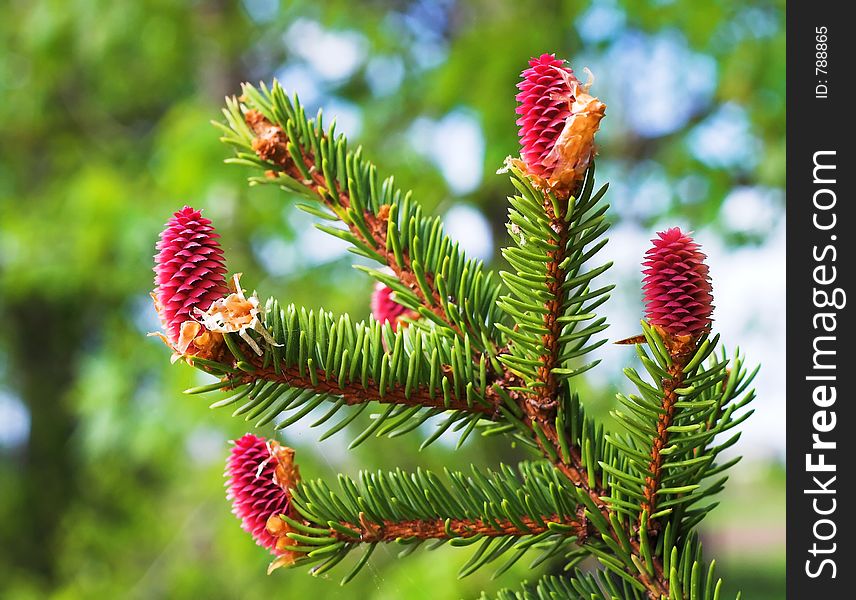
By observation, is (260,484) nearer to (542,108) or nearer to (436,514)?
(436,514)

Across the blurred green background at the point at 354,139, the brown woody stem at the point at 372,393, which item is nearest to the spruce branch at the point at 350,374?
the brown woody stem at the point at 372,393

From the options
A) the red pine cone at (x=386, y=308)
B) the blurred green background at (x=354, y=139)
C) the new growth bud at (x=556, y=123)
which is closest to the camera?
the new growth bud at (x=556, y=123)

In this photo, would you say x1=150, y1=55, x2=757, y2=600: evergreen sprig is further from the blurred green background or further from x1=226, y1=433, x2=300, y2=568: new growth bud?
the blurred green background

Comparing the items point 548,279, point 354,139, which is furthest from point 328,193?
point 354,139

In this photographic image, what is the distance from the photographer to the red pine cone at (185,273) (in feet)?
1.04

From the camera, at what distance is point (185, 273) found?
1.05 feet

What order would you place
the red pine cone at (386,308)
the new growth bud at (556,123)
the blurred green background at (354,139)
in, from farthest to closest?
1. the blurred green background at (354,139)
2. the red pine cone at (386,308)
3. the new growth bud at (556,123)

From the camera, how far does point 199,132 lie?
183 centimetres

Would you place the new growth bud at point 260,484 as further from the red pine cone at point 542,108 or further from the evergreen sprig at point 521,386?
the red pine cone at point 542,108

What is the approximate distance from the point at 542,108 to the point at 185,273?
6.2 inches
